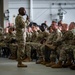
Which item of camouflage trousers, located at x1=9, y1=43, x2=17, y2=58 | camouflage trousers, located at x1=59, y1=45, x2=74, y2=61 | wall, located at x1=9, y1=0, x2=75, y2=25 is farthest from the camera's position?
wall, located at x1=9, y1=0, x2=75, y2=25

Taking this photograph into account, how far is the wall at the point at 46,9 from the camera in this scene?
18.2m

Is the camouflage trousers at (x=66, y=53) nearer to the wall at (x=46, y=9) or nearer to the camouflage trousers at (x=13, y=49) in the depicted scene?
the camouflage trousers at (x=13, y=49)

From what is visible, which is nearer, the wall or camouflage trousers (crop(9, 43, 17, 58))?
camouflage trousers (crop(9, 43, 17, 58))

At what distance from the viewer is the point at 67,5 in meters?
18.2

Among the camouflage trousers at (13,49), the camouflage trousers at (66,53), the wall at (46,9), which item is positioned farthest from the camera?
the wall at (46,9)

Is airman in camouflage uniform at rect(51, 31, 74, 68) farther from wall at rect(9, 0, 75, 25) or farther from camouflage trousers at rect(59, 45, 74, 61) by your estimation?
wall at rect(9, 0, 75, 25)

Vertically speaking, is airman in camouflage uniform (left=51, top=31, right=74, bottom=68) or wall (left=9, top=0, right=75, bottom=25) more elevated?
wall (left=9, top=0, right=75, bottom=25)

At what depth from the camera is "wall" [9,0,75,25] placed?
1816 centimetres

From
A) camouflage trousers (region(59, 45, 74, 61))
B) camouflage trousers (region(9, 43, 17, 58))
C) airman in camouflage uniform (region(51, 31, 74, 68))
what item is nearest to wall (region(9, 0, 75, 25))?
camouflage trousers (region(9, 43, 17, 58))

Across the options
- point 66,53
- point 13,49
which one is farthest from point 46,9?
point 66,53

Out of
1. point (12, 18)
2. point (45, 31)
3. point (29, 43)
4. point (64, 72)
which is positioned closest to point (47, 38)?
point (45, 31)

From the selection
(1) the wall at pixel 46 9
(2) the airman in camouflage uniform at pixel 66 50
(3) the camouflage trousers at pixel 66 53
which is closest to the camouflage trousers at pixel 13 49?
(2) the airman in camouflage uniform at pixel 66 50

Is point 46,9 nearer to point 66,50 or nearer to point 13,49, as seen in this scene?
point 13,49

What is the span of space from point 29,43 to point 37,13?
9.14 meters
